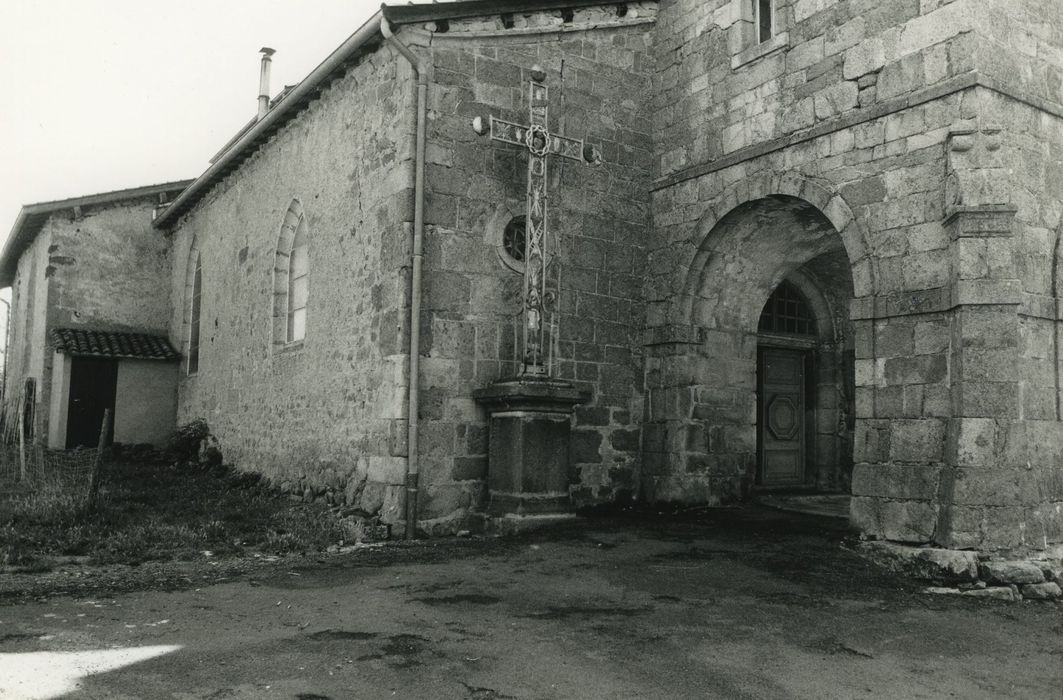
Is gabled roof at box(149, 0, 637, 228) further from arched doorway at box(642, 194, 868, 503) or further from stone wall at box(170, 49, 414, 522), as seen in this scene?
arched doorway at box(642, 194, 868, 503)

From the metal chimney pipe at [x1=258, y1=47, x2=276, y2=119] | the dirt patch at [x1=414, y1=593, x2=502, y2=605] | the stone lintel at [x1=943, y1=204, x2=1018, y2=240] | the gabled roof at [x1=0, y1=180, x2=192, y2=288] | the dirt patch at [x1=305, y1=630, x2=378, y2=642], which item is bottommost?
the dirt patch at [x1=305, y1=630, x2=378, y2=642]

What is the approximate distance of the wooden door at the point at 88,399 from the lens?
48.8 ft

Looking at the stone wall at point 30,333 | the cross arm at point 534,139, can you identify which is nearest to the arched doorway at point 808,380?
the cross arm at point 534,139

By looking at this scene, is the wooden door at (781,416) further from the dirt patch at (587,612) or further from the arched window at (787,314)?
the dirt patch at (587,612)

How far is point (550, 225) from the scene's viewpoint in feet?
28.2

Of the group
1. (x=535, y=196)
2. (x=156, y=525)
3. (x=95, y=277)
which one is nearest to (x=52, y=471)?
(x=156, y=525)

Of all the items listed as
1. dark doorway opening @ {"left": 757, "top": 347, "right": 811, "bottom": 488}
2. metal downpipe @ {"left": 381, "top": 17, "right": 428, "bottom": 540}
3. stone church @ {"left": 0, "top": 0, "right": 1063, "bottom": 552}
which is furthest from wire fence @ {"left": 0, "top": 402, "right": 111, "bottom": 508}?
dark doorway opening @ {"left": 757, "top": 347, "right": 811, "bottom": 488}

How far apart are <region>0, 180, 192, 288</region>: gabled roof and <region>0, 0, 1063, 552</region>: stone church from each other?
704 cm

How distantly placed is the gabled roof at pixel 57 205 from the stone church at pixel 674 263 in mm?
7043

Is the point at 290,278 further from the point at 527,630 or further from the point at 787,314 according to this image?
the point at 527,630

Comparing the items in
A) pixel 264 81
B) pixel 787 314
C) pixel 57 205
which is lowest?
pixel 787 314

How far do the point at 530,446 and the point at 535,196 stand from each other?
2.41m

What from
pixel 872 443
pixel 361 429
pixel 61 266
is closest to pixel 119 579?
pixel 361 429

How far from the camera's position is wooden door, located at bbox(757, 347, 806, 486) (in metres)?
10.6
